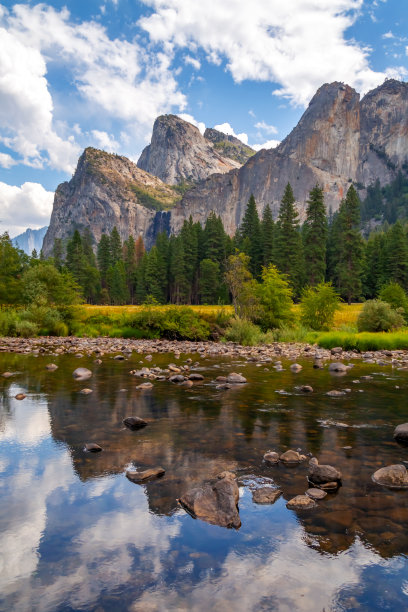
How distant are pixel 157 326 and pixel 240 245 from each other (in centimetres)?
4852

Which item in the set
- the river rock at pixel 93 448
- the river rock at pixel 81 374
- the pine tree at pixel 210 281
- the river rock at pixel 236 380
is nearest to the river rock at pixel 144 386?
the river rock at pixel 236 380

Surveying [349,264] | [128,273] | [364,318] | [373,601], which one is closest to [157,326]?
[364,318]

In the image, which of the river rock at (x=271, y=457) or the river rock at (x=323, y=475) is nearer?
the river rock at (x=323, y=475)

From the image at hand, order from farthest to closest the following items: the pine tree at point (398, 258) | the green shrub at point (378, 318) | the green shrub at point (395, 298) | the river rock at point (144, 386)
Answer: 1. the pine tree at point (398, 258)
2. the green shrub at point (395, 298)
3. the green shrub at point (378, 318)
4. the river rock at point (144, 386)

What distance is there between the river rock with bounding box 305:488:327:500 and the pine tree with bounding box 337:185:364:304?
60830mm

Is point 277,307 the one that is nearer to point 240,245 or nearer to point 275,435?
point 275,435

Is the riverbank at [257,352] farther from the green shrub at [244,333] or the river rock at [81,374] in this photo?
the river rock at [81,374]

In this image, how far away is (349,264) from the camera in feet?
208

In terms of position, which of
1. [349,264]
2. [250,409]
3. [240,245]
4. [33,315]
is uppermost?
[240,245]

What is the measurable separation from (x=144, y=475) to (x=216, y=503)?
4.48 feet

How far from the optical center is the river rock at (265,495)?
4.76 metres

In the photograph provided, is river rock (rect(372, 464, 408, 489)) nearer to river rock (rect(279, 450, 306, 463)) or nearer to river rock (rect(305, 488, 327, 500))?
river rock (rect(305, 488, 327, 500))

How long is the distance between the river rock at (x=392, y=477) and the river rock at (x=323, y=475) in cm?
59

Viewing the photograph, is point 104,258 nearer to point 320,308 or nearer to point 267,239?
point 267,239
